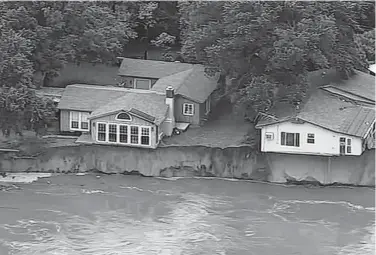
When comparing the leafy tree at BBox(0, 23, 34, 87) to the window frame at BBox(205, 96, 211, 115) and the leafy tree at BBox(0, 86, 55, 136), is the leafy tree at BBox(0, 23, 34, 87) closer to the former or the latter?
the leafy tree at BBox(0, 86, 55, 136)

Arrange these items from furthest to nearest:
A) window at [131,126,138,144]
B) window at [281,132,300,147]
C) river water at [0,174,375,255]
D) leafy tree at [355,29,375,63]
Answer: leafy tree at [355,29,375,63], window at [131,126,138,144], window at [281,132,300,147], river water at [0,174,375,255]

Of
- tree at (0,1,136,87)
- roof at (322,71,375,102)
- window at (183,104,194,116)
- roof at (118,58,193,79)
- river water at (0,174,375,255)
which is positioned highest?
tree at (0,1,136,87)

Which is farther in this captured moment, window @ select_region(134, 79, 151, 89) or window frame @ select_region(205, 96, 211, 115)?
window @ select_region(134, 79, 151, 89)

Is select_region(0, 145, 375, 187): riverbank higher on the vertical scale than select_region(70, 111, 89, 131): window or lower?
lower

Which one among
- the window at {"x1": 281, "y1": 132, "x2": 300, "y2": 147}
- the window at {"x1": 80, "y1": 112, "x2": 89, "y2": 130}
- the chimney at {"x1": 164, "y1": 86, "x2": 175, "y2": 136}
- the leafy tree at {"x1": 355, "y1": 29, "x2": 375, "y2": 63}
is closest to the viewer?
the window at {"x1": 281, "y1": 132, "x2": 300, "y2": 147}

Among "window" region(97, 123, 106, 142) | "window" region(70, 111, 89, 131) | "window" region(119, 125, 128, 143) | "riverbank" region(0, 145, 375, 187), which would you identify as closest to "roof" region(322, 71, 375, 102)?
"riverbank" region(0, 145, 375, 187)

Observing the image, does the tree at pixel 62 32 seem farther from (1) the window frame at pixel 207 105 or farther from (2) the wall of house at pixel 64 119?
(1) the window frame at pixel 207 105

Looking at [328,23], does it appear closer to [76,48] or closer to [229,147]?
[229,147]
